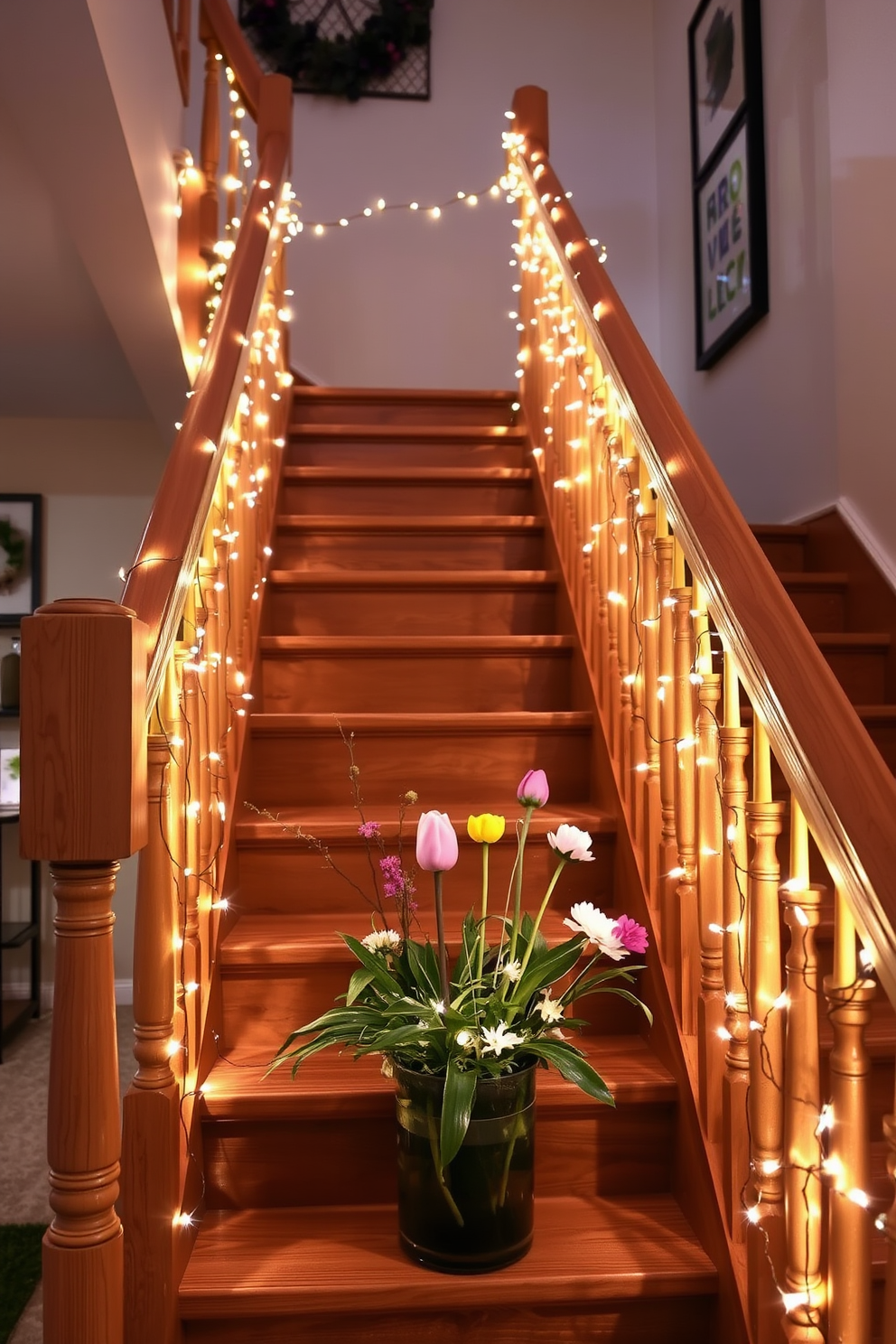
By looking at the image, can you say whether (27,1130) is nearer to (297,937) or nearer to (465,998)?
(297,937)

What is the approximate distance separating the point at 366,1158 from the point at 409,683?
3.66 feet

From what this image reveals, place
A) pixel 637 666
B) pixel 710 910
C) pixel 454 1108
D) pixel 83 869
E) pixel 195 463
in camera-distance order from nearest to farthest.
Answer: pixel 83 869 → pixel 454 1108 → pixel 710 910 → pixel 195 463 → pixel 637 666

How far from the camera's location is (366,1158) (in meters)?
1.52

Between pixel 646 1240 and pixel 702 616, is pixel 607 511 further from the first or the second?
pixel 646 1240

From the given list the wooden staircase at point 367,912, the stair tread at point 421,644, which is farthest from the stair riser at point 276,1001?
the stair tread at point 421,644

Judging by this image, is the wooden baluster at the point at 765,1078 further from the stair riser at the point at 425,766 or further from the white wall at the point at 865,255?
the white wall at the point at 865,255

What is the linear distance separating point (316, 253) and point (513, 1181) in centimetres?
417

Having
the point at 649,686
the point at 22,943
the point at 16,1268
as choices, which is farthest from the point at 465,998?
the point at 22,943

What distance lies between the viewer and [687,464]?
5.08 feet

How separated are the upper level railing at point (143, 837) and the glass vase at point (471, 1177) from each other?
291mm

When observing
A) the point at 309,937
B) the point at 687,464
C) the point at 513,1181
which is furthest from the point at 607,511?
the point at 513,1181

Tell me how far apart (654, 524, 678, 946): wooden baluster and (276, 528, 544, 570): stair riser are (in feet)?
3.97

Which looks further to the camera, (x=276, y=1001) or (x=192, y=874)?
(x=276, y=1001)

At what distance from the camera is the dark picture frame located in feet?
11.0
